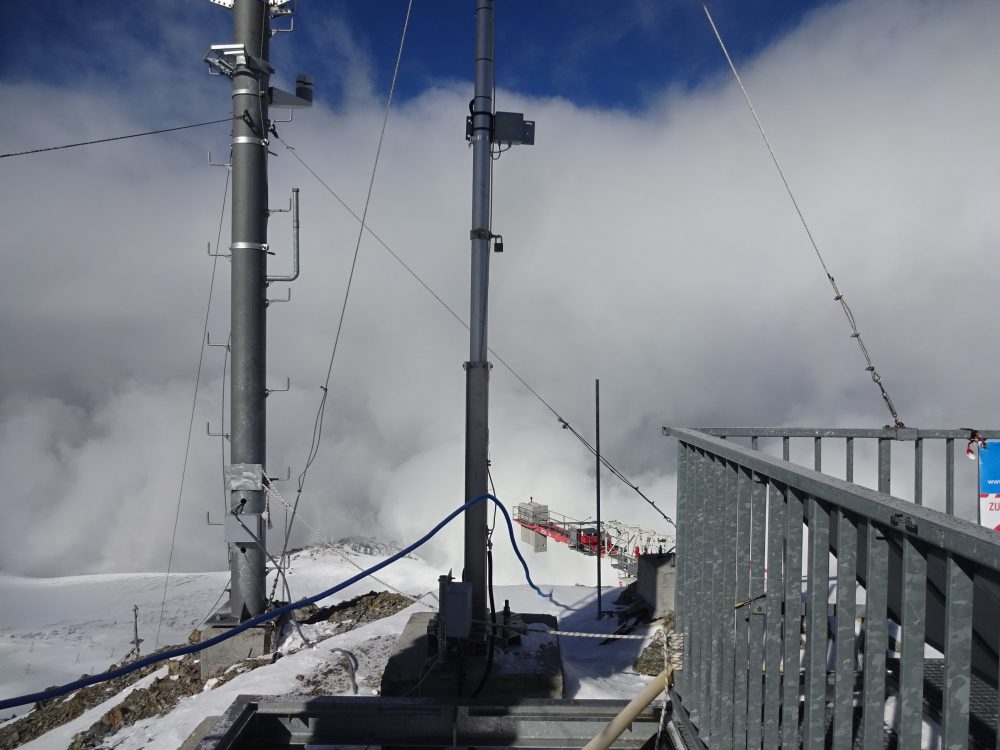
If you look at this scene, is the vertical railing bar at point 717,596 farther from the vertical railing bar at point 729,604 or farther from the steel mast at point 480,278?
the steel mast at point 480,278

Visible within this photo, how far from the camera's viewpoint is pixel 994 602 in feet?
6.76

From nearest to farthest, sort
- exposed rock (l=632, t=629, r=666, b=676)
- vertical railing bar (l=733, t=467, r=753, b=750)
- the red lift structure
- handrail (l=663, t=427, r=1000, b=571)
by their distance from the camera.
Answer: handrail (l=663, t=427, r=1000, b=571), vertical railing bar (l=733, t=467, r=753, b=750), exposed rock (l=632, t=629, r=666, b=676), the red lift structure

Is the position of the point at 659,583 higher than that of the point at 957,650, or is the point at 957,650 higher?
the point at 957,650

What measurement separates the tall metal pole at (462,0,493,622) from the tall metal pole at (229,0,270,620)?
3.99 meters

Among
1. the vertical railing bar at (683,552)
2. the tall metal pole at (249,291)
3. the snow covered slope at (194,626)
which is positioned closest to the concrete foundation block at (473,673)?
the snow covered slope at (194,626)

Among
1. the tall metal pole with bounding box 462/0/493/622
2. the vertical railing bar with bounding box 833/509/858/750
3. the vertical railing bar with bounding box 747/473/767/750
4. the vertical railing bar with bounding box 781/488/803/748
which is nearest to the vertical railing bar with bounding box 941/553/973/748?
the vertical railing bar with bounding box 833/509/858/750

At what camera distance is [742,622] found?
2262mm

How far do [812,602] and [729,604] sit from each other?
74 centimetres

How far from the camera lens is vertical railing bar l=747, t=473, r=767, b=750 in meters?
2.12

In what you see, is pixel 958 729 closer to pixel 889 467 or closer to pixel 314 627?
pixel 889 467

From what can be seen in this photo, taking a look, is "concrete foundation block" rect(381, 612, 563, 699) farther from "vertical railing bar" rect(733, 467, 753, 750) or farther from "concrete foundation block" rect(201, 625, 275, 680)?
"concrete foundation block" rect(201, 625, 275, 680)

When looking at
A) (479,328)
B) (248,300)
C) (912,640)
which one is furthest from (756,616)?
(248,300)

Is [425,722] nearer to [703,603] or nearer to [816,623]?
[703,603]

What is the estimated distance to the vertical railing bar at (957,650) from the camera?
113cm
